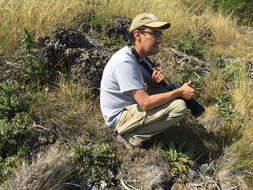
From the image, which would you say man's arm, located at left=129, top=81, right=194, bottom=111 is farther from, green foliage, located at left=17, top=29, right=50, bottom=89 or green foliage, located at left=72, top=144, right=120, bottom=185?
green foliage, located at left=17, top=29, right=50, bottom=89

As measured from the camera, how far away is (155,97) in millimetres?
2502

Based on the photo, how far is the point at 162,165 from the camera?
104 inches

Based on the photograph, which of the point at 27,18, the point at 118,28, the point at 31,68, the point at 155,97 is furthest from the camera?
the point at 118,28

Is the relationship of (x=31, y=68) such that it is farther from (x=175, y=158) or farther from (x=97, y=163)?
(x=175, y=158)

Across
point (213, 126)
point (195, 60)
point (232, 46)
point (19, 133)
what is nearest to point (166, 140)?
point (213, 126)

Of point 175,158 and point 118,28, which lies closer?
point 175,158

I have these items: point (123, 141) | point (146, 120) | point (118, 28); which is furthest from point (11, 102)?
point (118, 28)

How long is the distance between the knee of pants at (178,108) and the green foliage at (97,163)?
2.70 feet

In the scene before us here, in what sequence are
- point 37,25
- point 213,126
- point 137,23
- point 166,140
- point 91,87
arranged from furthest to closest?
1. point 37,25
2. point 91,87
3. point 213,126
4. point 166,140
5. point 137,23

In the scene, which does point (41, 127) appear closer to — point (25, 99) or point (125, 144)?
point (25, 99)

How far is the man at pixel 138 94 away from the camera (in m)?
2.41

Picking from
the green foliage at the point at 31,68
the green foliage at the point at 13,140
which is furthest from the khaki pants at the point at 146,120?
A: the green foliage at the point at 31,68

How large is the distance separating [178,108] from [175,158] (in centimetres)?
59

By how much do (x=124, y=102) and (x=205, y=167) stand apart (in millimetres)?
1231
